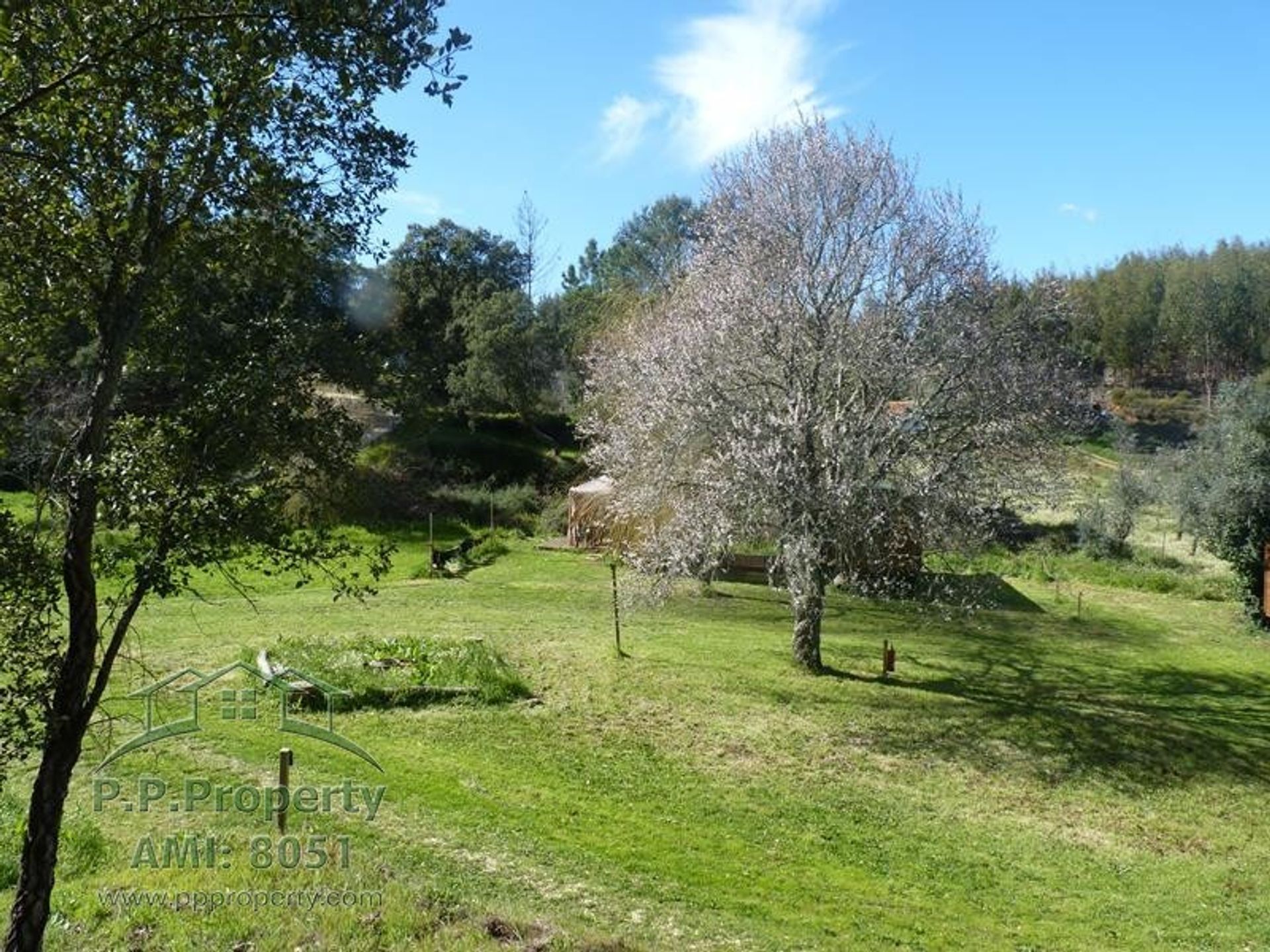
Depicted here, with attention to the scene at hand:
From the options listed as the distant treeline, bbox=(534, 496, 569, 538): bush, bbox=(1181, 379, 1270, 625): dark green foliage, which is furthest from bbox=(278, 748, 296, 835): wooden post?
the distant treeline

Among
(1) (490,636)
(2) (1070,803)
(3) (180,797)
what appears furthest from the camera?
(1) (490,636)

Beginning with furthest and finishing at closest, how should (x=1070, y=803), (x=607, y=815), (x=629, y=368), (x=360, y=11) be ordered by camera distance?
(x=629, y=368), (x=1070, y=803), (x=607, y=815), (x=360, y=11)

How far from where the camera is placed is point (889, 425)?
15.7m

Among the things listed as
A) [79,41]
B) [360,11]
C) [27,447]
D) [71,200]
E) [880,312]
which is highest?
[880,312]

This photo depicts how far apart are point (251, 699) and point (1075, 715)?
12.9 metres

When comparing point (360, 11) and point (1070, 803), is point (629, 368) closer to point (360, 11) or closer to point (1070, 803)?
point (1070, 803)

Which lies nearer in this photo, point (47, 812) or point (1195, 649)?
point (47, 812)

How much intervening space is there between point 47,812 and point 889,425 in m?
13.6

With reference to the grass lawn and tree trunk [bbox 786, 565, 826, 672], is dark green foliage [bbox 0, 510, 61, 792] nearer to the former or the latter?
the grass lawn

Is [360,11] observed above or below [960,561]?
above

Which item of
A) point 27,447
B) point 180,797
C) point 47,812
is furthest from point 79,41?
point 180,797

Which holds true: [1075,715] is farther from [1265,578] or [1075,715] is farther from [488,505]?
[488,505]

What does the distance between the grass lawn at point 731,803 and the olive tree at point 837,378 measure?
2.81 metres

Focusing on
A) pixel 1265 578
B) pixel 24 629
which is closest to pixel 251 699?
pixel 24 629
